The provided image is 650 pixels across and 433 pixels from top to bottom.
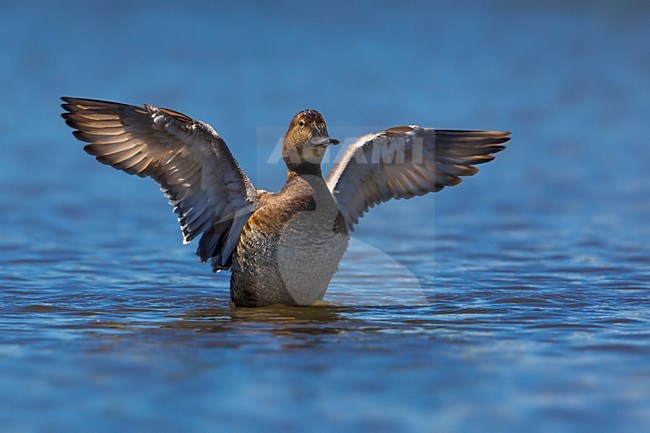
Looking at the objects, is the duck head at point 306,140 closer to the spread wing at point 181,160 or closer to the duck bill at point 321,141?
the duck bill at point 321,141

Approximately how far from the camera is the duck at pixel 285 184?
30.1 feet

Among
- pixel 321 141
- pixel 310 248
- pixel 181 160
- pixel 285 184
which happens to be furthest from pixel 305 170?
pixel 181 160

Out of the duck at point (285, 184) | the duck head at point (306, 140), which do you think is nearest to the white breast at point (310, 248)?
the duck at point (285, 184)

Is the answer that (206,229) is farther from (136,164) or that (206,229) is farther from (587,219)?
(587,219)

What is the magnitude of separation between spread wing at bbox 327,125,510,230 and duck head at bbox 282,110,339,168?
0.56 m

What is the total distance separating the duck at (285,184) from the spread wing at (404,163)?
0.01m

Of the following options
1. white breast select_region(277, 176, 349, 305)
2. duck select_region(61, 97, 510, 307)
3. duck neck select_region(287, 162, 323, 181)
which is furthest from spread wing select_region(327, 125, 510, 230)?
white breast select_region(277, 176, 349, 305)

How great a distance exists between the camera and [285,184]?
31.5ft

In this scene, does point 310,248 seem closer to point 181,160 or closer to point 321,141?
point 321,141

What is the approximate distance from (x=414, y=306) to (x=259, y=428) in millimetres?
3904

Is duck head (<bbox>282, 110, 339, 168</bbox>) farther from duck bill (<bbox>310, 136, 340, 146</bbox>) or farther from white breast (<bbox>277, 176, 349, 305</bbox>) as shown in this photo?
white breast (<bbox>277, 176, 349, 305</bbox>)

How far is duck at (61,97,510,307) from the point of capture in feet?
30.1

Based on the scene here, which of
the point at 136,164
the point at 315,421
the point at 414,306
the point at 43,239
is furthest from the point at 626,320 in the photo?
the point at 43,239

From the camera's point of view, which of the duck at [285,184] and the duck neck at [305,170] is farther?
the duck neck at [305,170]
